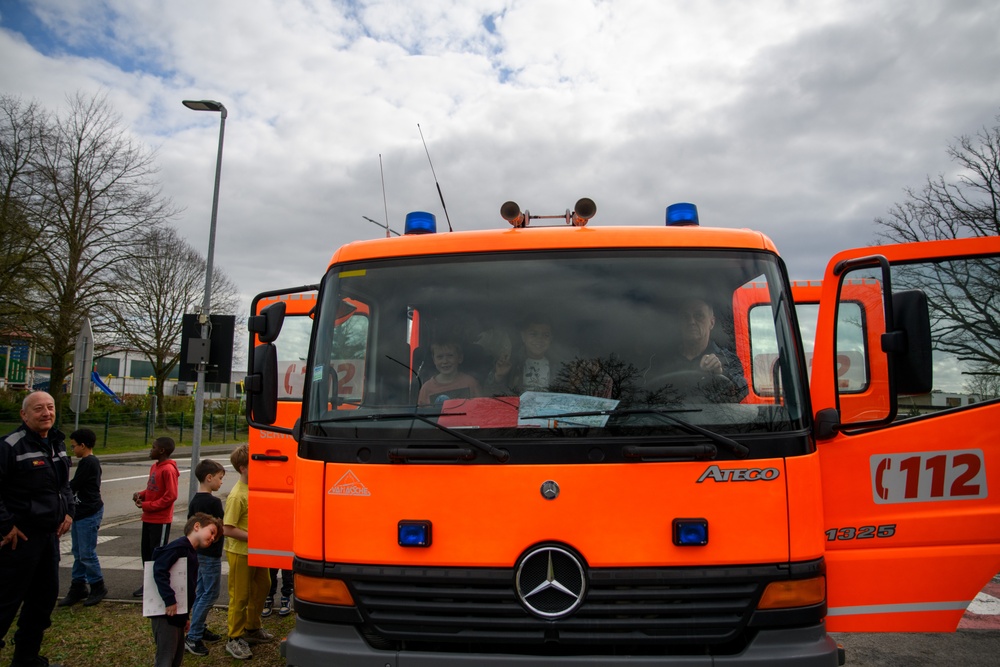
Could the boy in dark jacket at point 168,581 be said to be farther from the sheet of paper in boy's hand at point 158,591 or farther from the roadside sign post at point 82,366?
the roadside sign post at point 82,366

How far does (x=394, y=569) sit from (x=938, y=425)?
2.50 meters

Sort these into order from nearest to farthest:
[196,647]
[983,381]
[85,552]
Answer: [983,381]
[196,647]
[85,552]

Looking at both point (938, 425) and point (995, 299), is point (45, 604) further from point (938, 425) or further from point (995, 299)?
point (995, 299)

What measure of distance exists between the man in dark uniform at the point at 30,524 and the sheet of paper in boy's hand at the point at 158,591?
1203 millimetres

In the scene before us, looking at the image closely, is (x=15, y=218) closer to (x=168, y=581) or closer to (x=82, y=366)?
(x=82, y=366)

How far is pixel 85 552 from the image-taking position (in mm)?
7113

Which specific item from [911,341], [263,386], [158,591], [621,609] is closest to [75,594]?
[158,591]

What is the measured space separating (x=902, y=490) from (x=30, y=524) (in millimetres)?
5187

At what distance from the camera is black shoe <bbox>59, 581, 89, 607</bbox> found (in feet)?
23.1

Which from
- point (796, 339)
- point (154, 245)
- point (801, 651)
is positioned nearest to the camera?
point (801, 651)

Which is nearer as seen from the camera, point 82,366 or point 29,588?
point 29,588

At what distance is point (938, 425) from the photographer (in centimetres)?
347

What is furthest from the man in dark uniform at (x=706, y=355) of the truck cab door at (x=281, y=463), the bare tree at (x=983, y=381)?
Result: the truck cab door at (x=281, y=463)

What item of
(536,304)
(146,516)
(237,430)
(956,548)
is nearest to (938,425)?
(956,548)
